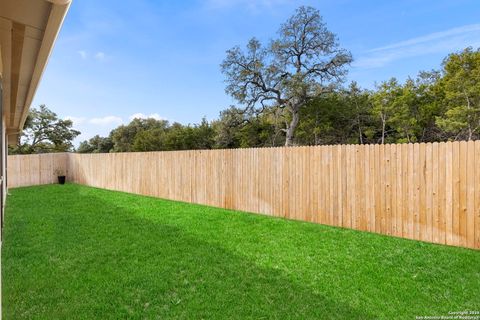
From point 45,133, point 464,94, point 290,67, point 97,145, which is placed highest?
point 290,67

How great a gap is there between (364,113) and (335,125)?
2.50 metres

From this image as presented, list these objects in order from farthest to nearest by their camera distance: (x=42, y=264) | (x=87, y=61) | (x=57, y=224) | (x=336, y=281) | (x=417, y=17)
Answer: (x=417, y=17)
(x=87, y=61)
(x=57, y=224)
(x=42, y=264)
(x=336, y=281)

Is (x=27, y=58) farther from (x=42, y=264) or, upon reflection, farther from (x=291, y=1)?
(x=291, y=1)

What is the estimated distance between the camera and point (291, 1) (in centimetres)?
2067

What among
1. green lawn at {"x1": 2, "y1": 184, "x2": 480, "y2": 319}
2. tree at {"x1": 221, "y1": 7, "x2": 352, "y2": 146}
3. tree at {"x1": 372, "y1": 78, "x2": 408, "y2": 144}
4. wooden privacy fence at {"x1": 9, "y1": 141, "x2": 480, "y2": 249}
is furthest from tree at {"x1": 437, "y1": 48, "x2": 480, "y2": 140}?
green lawn at {"x1": 2, "y1": 184, "x2": 480, "y2": 319}

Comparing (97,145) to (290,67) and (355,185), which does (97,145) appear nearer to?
(290,67)

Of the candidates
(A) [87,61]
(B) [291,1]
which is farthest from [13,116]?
(B) [291,1]

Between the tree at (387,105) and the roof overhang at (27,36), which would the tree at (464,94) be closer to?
the tree at (387,105)

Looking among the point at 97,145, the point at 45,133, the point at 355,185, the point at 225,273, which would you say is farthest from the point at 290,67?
the point at 97,145

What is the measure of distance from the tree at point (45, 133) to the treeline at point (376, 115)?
13839mm

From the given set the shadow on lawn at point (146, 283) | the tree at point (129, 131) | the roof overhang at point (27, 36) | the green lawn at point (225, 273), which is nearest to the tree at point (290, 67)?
the tree at point (129, 131)

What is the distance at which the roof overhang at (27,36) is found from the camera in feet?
4.96

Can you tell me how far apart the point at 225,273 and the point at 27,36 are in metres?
2.97

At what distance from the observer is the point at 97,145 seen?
38969 mm
